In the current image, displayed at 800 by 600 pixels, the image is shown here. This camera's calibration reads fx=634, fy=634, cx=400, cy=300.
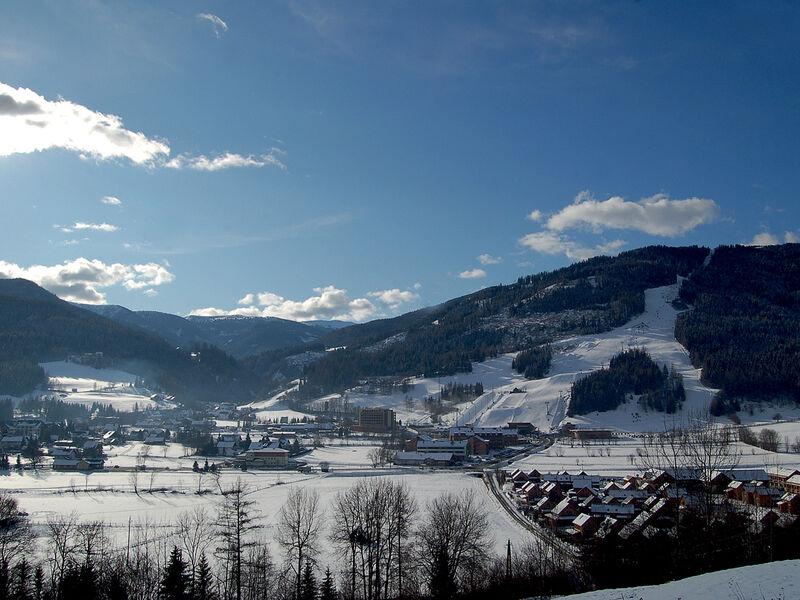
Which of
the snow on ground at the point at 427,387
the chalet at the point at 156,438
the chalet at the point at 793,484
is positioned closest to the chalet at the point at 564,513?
the chalet at the point at 793,484

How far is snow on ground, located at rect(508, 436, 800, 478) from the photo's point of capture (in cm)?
5756

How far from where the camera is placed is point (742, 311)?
15438 centimetres

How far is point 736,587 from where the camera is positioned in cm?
1352

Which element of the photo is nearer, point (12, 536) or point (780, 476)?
point (12, 536)

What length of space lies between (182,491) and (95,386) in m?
115

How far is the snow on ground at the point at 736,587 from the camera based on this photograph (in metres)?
13.1

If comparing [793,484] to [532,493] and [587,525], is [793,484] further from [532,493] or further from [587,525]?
[587,525]

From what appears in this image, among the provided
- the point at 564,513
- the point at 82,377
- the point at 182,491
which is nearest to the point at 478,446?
the point at 182,491

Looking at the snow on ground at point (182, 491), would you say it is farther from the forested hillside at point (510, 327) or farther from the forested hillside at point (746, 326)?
the forested hillside at point (510, 327)

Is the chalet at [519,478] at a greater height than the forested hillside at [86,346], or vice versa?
the forested hillside at [86,346]

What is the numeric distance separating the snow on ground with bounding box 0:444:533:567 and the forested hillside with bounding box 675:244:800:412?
220 ft

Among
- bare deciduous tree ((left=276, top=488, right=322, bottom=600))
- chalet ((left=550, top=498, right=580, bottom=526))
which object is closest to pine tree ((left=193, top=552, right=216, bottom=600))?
bare deciduous tree ((left=276, top=488, right=322, bottom=600))

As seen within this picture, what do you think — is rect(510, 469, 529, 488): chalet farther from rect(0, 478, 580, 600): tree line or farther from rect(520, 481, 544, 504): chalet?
rect(0, 478, 580, 600): tree line

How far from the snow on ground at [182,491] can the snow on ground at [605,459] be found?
34.3ft
